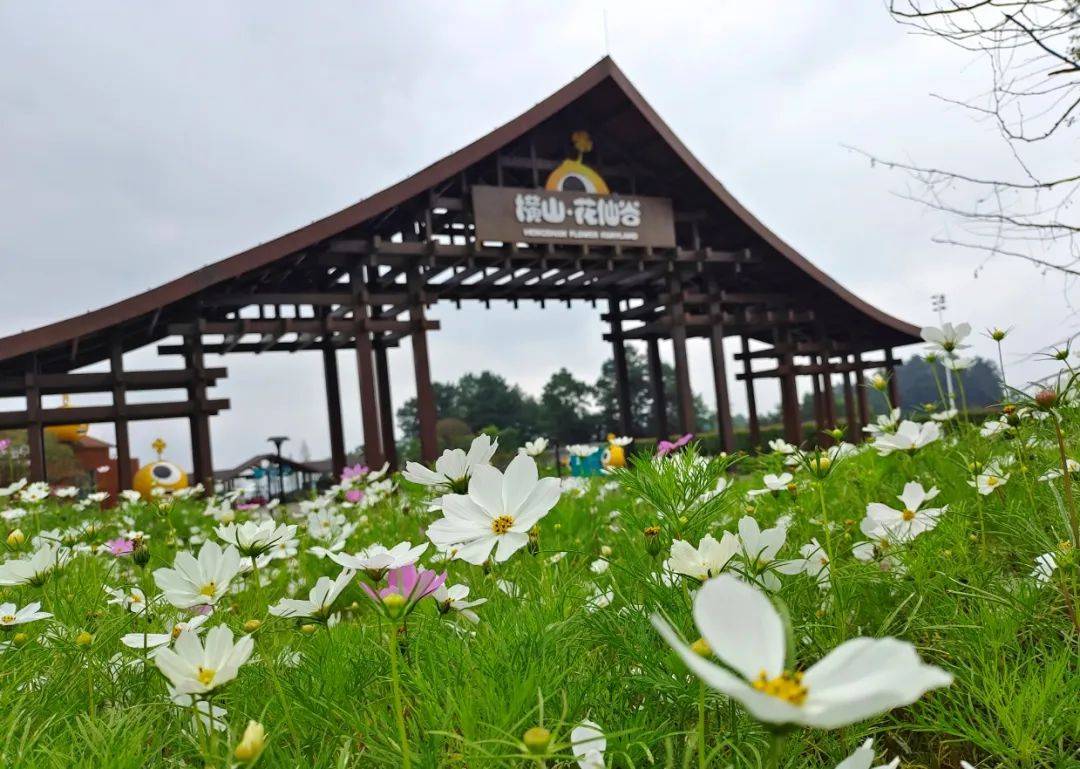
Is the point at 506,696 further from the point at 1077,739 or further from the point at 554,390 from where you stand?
the point at 554,390

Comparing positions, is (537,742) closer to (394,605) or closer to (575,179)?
(394,605)

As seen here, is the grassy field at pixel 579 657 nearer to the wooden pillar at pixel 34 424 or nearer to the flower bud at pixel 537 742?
the flower bud at pixel 537 742

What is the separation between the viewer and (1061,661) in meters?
1.20

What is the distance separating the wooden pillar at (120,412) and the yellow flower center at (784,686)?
10086mm

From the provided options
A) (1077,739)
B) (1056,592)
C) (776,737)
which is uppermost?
(776,737)

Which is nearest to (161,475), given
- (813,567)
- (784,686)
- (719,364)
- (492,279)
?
(492,279)

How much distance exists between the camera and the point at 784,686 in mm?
480

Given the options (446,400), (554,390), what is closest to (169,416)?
(554,390)

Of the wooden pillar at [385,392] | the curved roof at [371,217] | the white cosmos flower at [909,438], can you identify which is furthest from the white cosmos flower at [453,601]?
the wooden pillar at [385,392]

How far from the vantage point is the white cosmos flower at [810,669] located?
424 mm

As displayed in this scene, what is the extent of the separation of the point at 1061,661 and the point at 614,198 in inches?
439

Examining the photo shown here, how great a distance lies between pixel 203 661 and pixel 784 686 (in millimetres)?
686

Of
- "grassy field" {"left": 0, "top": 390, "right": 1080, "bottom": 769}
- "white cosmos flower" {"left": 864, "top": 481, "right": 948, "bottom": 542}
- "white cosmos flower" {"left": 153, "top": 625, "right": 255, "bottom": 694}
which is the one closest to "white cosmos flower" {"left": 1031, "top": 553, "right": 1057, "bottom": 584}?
"grassy field" {"left": 0, "top": 390, "right": 1080, "bottom": 769}

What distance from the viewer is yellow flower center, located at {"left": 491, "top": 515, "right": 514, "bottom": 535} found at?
106 cm
